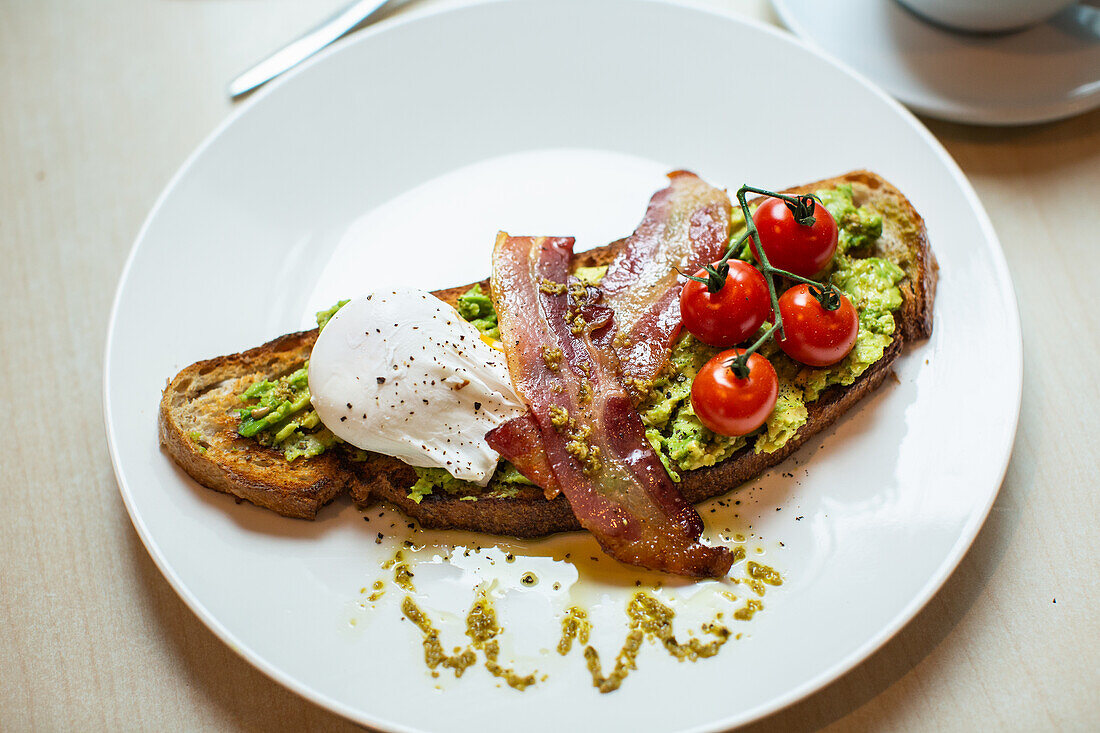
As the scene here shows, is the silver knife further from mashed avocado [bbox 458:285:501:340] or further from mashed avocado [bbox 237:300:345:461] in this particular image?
mashed avocado [bbox 237:300:345:461]

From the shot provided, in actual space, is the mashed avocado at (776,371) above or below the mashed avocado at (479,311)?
below

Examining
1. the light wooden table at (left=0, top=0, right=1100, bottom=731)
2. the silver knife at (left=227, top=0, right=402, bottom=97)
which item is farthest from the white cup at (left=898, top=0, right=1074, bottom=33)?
the silver knife at (left=227, top=0, right=402, bottom=97)

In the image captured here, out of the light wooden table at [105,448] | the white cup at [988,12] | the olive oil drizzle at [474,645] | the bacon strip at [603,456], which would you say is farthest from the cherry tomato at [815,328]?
the white cup at [988,12]

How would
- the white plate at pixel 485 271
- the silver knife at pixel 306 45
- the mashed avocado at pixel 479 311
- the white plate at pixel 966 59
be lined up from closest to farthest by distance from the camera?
the white plate at pixel 485 271, the mashed avocado at pixel 479 311, the white plate at pixel 966 59, the silver knife at pixel 306 45

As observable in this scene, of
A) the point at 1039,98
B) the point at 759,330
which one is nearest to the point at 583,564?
the point at 759,330

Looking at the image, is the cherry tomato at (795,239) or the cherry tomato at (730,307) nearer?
the cherry tomato at (730,307)

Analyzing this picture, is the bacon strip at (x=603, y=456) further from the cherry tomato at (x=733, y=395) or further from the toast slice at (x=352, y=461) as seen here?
the cherry tomato at (x=733, y=395)

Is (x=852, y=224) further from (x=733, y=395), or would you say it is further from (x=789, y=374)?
(x=733, y=395)
